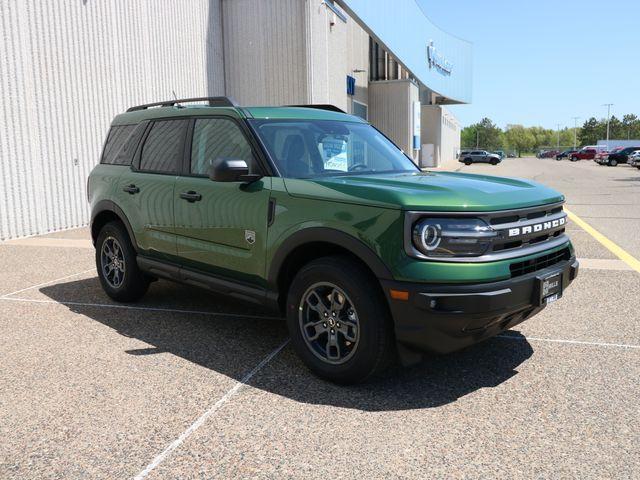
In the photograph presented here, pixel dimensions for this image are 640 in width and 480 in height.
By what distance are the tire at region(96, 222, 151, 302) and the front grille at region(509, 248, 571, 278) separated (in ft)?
12.2

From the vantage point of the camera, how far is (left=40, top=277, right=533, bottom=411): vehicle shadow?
380cm

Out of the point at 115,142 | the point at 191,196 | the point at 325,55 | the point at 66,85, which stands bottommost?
the point at 191,196

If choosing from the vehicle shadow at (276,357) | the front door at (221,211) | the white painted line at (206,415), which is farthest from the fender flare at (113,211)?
the white painted line at (206,415)

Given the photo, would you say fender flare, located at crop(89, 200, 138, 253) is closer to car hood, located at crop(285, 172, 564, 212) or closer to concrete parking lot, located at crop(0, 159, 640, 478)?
concrete parking lot, located at crop(0, 159, 640, 478)

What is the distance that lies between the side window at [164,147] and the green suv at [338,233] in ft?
0.06

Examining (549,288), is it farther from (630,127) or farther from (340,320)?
(630,127)

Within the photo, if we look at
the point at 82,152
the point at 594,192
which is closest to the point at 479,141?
the point at 594,192

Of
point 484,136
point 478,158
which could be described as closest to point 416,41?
point 478,158

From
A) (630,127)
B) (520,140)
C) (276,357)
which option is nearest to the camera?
(276,357)

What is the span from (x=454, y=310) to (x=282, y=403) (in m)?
1.23

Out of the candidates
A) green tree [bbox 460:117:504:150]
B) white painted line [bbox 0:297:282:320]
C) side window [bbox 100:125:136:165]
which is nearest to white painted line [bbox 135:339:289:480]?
white painted line [bbox 0:297:282:320]

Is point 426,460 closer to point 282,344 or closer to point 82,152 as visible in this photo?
point 282,344

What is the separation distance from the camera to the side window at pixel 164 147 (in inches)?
206

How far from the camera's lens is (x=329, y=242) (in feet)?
12.6
